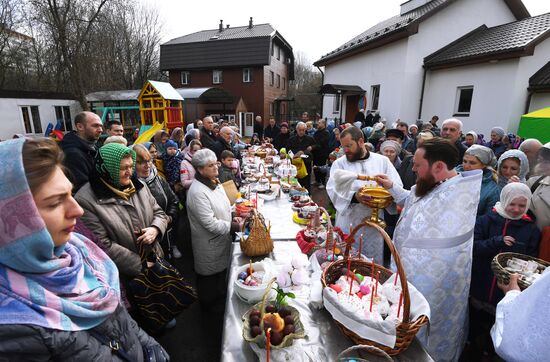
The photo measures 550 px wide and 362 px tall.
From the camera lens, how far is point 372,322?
4.59ft

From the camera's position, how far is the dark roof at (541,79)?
9.08m

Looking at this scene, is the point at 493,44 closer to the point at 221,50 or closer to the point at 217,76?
the point at 221,50

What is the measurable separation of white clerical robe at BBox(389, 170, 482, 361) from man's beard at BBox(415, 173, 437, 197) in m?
0.04

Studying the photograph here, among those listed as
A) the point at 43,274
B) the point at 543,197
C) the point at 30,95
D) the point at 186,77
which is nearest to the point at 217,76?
the point at 186,77

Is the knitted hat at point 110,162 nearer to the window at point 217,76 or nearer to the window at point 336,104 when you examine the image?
the window at point 336,104

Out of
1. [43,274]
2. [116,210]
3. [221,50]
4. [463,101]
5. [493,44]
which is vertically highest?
[221,50]

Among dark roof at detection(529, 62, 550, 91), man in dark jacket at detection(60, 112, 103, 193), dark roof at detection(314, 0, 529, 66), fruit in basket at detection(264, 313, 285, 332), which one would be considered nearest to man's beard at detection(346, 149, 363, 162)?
fruit in basket at detection(264, 313, 285, 332)

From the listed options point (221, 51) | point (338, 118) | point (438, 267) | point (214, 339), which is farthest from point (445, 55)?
point (221, 51)

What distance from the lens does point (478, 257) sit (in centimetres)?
276

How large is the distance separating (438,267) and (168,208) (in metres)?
3.51

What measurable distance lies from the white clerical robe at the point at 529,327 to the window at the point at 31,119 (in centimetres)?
2131

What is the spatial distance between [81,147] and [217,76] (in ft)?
77.4

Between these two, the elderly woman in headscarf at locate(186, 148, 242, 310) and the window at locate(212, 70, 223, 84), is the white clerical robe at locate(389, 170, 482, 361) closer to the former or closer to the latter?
the elderly woman in headscarf at locate(186, 148, 242, 310)

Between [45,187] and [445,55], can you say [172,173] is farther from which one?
[445,55]
